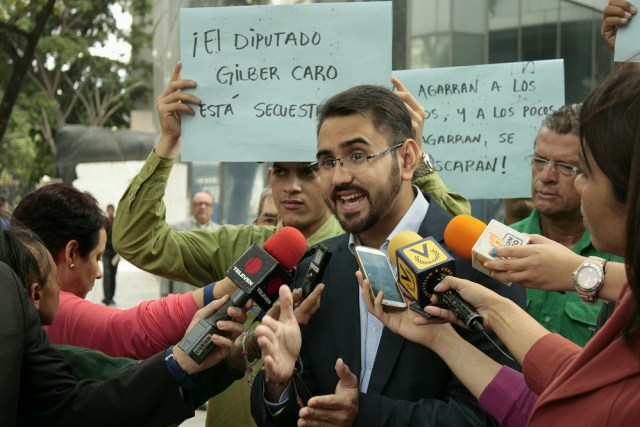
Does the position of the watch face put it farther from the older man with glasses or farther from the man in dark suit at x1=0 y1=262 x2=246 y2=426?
the older man with glasses

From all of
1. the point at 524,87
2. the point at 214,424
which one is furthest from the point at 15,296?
the point at 524,87

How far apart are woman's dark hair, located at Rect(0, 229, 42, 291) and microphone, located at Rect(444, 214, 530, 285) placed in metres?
1.30

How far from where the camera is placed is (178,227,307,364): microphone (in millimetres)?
2627

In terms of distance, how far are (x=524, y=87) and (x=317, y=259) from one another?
220cm

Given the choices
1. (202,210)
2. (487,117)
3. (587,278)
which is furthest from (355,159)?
(202,210)

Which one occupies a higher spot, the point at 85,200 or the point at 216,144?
the point at 216,144

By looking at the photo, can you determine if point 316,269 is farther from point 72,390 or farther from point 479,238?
point 72,390

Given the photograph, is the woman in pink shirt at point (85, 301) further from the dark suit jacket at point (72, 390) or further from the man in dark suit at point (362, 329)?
the man in dark suit at point (362, 329)

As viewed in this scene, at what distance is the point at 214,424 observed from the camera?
3949 millimetres

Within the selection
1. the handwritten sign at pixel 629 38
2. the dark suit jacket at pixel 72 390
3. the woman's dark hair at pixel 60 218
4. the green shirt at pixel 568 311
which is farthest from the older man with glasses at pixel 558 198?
the woman's dark hair at pixel 60 218

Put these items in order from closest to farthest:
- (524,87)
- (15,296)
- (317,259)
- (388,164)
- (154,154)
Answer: (15,296)
(317,259)
(388,164)
(154,154)
(524,87)

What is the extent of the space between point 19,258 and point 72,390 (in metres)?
0.43

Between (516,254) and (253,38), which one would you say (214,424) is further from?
(516,254)

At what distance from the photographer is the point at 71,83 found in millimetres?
35188
